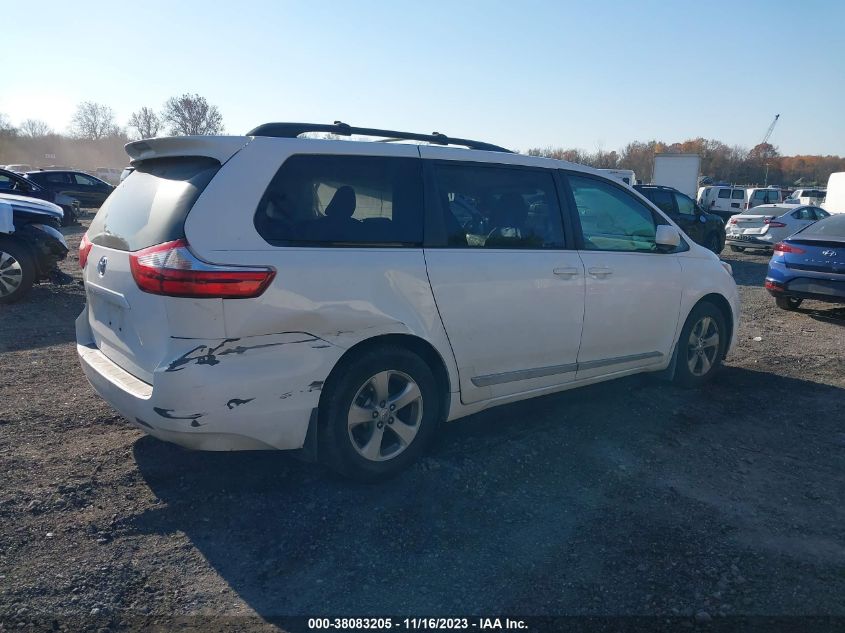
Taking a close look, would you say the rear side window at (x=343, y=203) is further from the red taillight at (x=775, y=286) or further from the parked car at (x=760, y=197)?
the parked car at (x=760, y=197)

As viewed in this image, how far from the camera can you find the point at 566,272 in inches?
172

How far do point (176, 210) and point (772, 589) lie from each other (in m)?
3.29

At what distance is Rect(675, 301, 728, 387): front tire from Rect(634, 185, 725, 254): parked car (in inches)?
449

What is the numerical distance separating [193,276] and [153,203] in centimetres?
68

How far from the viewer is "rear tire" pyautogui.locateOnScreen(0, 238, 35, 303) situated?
8164 mm

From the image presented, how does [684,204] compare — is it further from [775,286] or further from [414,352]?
[414,352]

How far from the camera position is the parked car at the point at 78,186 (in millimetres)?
24406

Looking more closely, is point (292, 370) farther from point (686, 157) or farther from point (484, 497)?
point (686, 157)

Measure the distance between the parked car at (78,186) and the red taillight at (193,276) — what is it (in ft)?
81.3

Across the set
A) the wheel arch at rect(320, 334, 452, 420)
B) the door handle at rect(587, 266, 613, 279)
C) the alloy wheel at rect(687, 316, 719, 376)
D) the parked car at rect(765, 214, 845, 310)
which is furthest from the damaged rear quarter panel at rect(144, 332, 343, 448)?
the parked car at rect(765, 214, 845, 310)

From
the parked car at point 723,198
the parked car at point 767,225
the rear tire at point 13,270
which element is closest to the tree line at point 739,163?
the parked car at point 723,198

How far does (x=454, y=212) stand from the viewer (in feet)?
13.0

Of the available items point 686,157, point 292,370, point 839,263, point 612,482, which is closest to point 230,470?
point 292,370

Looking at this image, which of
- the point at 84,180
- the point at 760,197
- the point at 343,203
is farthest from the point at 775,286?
the point at 760,197
